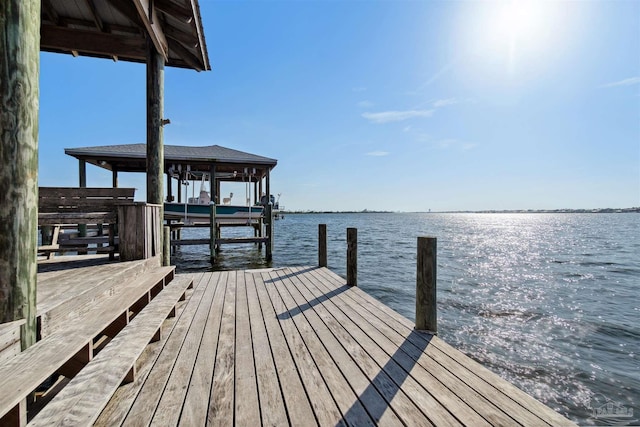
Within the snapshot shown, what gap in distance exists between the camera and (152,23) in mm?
4512

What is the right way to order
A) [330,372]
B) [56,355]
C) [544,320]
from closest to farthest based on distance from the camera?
[56,355], [330,372], [544,320]

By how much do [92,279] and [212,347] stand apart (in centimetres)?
139

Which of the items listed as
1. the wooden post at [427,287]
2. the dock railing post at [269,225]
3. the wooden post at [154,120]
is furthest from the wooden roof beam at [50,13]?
the dock railing post at [269,225]

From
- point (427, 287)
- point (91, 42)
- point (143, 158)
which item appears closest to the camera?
point (427, 287)

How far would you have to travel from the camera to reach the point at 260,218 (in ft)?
48.1

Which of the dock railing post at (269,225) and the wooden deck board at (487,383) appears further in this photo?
the dock railing post at (269,225)

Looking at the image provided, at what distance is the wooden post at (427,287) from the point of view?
3.29 m

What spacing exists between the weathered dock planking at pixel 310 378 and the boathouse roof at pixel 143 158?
9.92 metres

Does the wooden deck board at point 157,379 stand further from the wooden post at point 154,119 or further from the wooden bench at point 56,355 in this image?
the wooden post at point 154,119

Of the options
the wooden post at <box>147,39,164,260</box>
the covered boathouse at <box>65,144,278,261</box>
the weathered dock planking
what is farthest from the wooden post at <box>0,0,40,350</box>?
the covered boathouse at <box>65,144,278,261</box>

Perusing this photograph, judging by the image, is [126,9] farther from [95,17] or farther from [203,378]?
[203,378]

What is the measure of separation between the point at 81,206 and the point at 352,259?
4.05 m

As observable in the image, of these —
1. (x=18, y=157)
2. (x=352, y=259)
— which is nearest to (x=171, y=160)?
(x=352, y=259)

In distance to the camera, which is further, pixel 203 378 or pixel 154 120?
pixel 154 120
